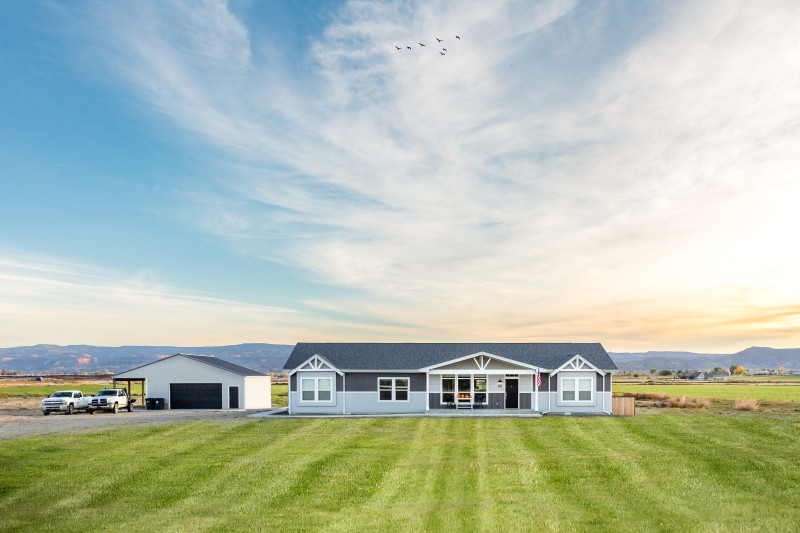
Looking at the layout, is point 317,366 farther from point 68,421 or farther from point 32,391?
point 32,391

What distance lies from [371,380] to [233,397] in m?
13.4

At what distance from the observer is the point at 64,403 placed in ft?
143

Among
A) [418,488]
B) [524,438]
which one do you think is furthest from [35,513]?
[524,438]

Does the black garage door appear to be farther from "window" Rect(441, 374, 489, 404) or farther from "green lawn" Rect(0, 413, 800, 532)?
"window" Rect(441, 374, 489, 404)

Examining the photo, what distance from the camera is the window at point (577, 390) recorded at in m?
40.4

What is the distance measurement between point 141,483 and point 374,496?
8197mm

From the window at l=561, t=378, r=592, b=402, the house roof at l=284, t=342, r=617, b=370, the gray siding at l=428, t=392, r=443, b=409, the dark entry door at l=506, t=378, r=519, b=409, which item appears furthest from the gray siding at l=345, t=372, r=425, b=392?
the window at l=561, t=378, r=592, b=402

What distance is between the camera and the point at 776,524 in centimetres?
1577

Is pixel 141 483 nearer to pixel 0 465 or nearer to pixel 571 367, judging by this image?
pixel 0 465

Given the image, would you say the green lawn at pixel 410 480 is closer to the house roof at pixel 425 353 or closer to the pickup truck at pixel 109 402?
the house roof at pixel 425 353

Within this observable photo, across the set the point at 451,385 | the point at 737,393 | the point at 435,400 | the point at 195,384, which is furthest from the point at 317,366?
the point at 737,393

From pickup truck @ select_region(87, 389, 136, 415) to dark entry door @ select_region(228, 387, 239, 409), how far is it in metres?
7.56

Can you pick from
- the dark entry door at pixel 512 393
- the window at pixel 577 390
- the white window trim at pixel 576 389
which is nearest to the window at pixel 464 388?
the dark entry door at pixel 512 393

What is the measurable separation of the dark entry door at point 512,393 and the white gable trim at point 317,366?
37.4 ft
